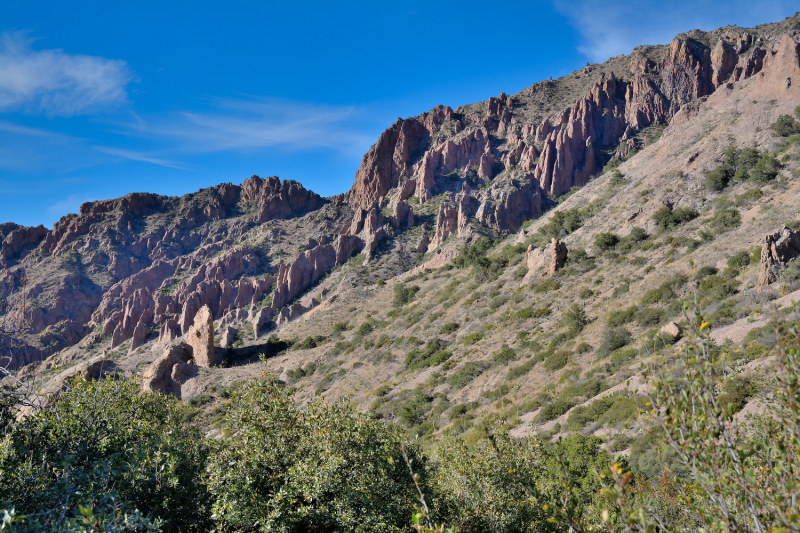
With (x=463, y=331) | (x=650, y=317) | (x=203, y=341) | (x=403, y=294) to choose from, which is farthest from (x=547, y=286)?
(x=203, y=341)

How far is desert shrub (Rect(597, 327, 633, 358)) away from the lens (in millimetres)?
25391

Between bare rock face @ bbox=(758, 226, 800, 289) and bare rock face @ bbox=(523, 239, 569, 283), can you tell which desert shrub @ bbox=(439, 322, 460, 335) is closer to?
bare rock face @ bbox=(523, 239, 569, 283)

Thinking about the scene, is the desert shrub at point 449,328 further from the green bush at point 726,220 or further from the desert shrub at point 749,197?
the desert shrub at point 749,197

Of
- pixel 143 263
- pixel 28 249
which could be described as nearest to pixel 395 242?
pixel 143 263

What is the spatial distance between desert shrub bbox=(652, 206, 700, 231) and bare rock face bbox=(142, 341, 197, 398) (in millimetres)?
51657

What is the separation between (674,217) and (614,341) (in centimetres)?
1871

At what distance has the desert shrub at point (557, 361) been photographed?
26905 millimetres

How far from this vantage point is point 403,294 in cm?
5778

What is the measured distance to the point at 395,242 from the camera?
8650 centimetres

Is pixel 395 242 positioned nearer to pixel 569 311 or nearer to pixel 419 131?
pixel 419 131

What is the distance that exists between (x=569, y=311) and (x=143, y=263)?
113 m

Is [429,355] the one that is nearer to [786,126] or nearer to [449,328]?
[449,328]

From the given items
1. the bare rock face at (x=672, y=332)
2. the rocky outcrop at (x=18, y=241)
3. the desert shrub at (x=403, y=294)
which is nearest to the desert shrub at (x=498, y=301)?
the desert shrub at (x=403, y=294)

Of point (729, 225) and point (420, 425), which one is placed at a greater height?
point (729, 225)
